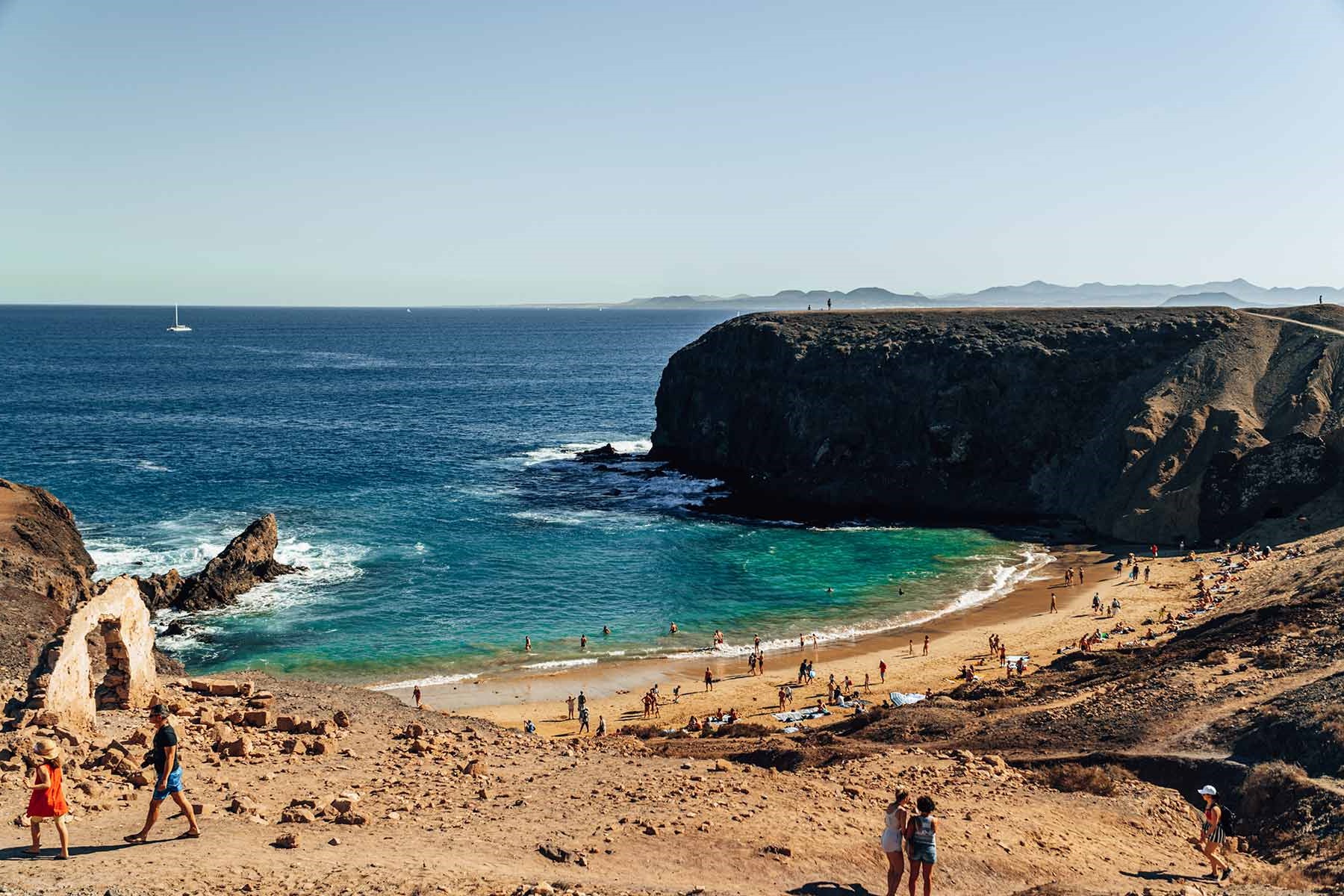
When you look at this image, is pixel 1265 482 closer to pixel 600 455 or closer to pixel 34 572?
pixel 600 455

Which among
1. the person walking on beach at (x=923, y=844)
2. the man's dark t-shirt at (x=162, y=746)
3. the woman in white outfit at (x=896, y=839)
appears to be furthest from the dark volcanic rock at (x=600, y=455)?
the person walking on beach at (x=923, y=844)

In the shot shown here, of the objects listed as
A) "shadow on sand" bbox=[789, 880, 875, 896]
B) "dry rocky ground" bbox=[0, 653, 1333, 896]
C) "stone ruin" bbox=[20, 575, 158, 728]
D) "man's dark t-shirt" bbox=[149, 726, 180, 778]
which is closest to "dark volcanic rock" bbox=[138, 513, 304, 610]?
"stone ruin" bbox=[20, 575, 158, 728]

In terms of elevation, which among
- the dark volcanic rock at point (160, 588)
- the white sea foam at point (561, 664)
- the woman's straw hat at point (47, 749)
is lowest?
Result: the white sea foam at point (561, 664)

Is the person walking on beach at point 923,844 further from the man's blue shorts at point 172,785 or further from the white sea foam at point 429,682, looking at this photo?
the white sea foam at point 429,682

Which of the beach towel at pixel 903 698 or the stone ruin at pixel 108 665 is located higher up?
the stone ruin at pixel 108 665

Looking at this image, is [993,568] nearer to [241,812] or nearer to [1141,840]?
[1141,840]

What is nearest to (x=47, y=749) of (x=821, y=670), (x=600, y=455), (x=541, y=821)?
(x=541, y=821)
